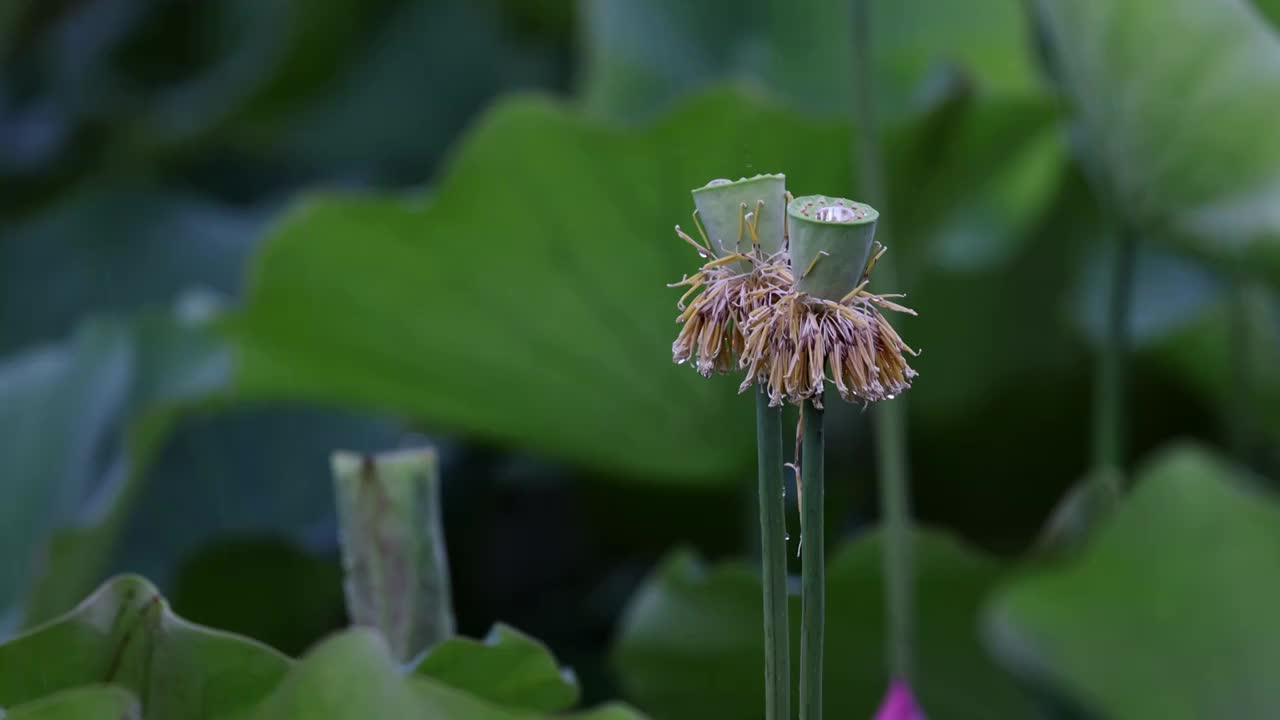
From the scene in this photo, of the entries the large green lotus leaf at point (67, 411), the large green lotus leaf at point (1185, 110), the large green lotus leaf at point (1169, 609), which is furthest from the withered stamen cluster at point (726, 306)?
the large green lotus leaf at point (67, 411)

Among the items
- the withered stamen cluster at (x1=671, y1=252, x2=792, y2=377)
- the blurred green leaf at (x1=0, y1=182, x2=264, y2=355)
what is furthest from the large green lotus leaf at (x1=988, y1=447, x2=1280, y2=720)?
the blurred green leaf at (x1=0, y1=182, x2=264, y2=355)

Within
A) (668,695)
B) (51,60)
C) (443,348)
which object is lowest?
(668,695)

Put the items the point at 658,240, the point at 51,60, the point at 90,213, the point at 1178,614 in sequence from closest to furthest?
the point at 1178,614, the point at 658,240, the point at 90,213, the point at 51,60

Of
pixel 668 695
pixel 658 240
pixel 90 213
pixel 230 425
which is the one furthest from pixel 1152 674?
pixel 90 213

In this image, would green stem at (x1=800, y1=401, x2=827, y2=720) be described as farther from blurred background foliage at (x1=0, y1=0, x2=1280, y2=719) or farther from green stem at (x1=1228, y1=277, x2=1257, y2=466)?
green stem at (x1=1228, y1=277, x2=1257, y2=466)

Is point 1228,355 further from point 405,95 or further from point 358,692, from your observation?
point 405,95

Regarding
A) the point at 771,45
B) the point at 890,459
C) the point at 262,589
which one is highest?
the point at 771,45

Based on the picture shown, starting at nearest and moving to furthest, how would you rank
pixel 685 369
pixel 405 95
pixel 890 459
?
pixel 890 459
pixel 685 369
pixel 405 95

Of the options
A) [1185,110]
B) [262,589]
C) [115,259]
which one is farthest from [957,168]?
[115,259]

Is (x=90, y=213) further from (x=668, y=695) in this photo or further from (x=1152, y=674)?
(x=1152, y=674)
